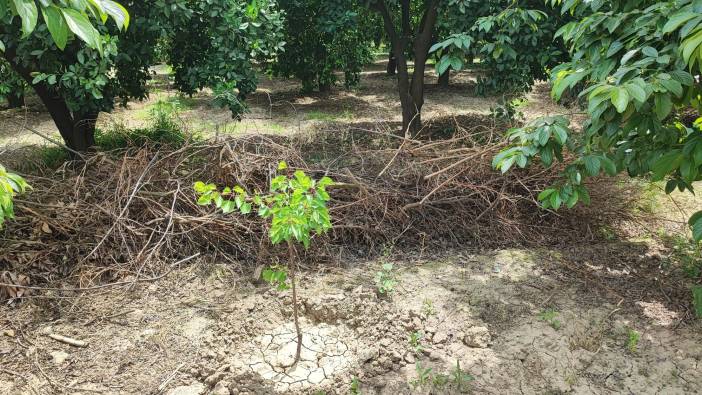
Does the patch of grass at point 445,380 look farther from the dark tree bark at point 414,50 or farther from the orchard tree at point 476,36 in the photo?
the dark tree bark at point 414,50

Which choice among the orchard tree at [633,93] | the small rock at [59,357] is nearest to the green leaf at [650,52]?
the orchard tree at [633,93]

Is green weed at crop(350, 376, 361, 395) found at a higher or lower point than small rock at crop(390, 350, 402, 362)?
lower

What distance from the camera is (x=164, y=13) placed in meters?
4.70

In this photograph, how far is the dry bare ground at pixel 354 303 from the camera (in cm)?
298

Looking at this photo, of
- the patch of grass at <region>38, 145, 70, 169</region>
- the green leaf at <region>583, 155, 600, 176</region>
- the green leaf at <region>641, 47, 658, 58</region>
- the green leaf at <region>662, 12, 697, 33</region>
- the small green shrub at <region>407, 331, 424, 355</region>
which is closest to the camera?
the green leaf at <region>662, 12, 697, 33</region>

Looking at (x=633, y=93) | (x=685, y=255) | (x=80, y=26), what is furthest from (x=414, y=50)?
(x=80, y=26)

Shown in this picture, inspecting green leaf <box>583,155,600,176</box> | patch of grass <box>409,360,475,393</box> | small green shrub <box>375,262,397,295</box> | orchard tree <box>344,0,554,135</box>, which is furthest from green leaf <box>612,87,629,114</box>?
small green shrub <box>375,262,397,295</box>

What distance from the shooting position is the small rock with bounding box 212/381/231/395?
2.84 metres

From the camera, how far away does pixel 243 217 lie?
4.26 metres

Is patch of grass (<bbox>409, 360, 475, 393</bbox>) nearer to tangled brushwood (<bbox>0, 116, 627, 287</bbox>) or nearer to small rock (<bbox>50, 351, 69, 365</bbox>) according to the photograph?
tangled brushwood (<bbox>0, 116, 627, 287</bbox>)

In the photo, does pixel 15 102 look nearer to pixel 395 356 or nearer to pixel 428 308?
pixel 428 308

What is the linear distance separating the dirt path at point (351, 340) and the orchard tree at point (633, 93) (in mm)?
957

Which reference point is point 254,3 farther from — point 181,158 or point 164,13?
point 181,158

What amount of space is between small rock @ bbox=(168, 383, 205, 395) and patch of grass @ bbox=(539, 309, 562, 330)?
220 centimetres
